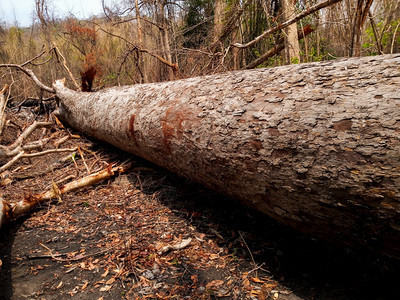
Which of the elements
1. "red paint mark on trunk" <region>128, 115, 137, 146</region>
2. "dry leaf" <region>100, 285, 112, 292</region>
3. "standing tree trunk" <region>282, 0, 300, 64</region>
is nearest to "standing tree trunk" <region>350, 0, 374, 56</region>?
"standing tree trunk" <region>282, 0, 300, 64</region>

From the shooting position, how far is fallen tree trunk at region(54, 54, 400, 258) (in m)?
0.83

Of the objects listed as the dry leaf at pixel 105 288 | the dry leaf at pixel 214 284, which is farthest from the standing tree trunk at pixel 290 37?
the dry leaf at pixel 105 288

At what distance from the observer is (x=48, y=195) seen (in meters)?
2.16

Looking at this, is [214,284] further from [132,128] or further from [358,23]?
[358,23]

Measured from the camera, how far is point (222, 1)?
5965mm

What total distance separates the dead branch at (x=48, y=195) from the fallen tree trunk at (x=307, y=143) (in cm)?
115

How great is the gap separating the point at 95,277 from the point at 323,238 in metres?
1.29

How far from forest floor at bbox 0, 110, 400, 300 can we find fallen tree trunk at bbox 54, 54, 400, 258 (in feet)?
0.90

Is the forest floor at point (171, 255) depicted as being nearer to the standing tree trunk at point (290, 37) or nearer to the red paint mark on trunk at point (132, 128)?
the red paint mark on trunk at point (132, 128)

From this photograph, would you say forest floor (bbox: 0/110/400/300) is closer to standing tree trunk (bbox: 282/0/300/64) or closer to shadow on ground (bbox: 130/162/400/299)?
shadow on ground (bbox: 130/162/400/299)

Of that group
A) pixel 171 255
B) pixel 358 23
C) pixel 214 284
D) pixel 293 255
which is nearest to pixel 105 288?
pixel 171 255

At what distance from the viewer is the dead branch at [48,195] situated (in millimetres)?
1802

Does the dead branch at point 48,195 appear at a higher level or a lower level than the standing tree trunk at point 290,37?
lower

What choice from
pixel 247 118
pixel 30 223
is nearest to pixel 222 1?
pixel 247 118
